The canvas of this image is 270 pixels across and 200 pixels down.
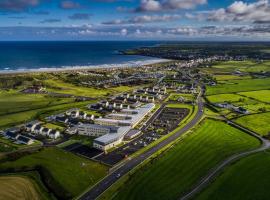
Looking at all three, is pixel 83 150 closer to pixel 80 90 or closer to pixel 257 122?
pixel 257 122

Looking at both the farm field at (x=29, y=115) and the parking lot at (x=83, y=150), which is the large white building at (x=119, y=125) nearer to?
the parking lot at (x=83, y=150)

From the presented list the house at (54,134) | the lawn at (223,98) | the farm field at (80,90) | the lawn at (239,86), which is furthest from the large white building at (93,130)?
the lawn at (239,86)

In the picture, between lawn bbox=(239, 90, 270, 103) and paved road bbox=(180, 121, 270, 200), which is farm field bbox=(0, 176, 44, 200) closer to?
paved road bbox=(180, 121, 270, 200)

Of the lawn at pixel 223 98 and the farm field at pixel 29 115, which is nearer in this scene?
the farm field at pixel 29 115

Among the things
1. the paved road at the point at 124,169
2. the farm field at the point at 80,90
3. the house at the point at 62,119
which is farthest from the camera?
the farm field at the point at 80,90

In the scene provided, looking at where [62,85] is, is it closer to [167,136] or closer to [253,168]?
[167,136]

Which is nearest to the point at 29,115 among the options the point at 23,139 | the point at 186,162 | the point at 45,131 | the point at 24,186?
the point at 45,131
